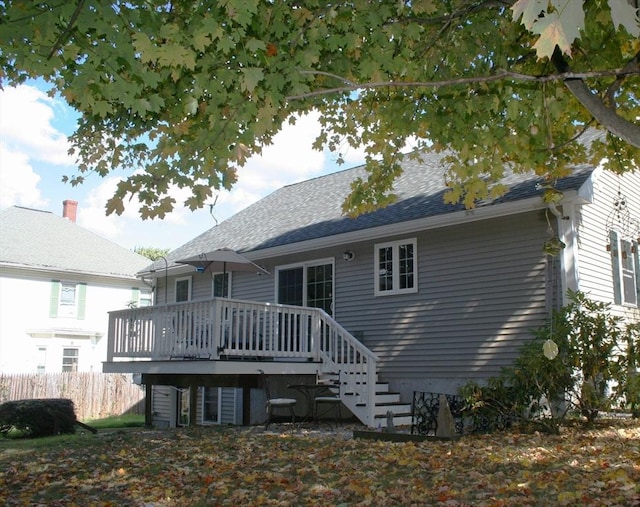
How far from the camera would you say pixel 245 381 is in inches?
548

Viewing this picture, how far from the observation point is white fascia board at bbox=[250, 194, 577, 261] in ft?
41.0

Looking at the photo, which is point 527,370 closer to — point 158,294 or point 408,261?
point 408,261

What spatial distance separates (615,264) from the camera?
14.4 meters

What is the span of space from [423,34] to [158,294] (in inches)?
618

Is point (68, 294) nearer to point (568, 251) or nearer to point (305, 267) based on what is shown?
point (305, 267)

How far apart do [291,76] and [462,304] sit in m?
8.23

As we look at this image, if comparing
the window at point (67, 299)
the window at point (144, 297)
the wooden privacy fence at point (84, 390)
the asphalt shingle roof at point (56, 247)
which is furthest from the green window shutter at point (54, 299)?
the wooden privacy fence at point (84, 390)

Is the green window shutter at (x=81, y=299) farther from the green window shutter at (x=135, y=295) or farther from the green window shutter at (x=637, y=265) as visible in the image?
Answer: the green window shutter at (x=637, y=265)

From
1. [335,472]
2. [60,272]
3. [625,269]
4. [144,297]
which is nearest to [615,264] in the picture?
[625,269]

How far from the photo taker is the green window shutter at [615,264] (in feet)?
46.4

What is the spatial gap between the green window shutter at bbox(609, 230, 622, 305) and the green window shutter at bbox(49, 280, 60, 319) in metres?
23.8

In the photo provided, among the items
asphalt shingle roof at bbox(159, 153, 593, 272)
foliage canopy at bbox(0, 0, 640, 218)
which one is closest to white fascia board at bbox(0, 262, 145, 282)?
asphalt shingle roof at bbox(159, 153, 593, 272)

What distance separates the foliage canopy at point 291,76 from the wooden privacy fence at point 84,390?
52.8ft

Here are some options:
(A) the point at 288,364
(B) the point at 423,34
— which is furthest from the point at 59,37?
(A) the point at 288,364
